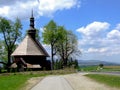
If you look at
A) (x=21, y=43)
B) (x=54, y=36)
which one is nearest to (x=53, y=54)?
(x=54, y=36)

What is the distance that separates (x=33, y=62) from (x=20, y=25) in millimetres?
14939

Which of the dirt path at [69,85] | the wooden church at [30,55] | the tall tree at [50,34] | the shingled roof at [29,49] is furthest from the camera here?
the tall tree at [50,34]

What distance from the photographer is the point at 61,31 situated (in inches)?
4065

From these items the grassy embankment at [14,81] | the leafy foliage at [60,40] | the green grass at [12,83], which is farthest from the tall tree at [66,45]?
the green grass at [12,83]

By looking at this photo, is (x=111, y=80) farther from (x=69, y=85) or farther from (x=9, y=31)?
(x=9, y=31)

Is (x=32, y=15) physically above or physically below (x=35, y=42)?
above

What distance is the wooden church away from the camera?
88812 mm

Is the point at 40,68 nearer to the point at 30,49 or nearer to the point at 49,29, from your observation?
the point at 30,49

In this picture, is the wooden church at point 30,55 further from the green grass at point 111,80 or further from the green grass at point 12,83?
the green grass at point 111,80

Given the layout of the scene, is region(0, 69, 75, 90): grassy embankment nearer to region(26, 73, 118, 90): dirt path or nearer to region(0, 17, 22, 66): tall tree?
region(26, 73, 118, 90): dirt path

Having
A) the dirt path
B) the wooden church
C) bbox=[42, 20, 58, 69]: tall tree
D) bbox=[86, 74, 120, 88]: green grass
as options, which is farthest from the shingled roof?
the dirt path

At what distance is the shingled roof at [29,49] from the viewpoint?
90.1 m

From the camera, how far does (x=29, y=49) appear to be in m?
91.1

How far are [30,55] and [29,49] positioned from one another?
6.77 feet
